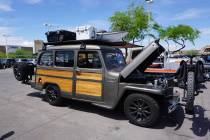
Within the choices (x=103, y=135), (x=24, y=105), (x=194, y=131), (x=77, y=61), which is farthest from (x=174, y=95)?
(x=24, y=105)

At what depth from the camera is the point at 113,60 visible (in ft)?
20.6

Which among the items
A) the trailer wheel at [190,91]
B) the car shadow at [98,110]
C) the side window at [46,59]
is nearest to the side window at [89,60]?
the side window at [46,59]

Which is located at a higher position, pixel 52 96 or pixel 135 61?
pixel 135 61

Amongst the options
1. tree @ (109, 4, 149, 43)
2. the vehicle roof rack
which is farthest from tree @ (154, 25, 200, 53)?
the vehicle roof rack

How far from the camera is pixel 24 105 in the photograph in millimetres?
7062

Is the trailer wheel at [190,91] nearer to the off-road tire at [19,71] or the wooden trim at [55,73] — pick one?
the wooden trim at [55,73]

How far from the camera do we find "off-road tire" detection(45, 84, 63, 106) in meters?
6.86

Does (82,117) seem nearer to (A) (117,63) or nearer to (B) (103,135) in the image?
(B) (103,135)

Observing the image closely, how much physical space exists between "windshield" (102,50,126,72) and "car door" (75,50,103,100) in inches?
8.5

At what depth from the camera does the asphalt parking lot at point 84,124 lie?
15.1 ft

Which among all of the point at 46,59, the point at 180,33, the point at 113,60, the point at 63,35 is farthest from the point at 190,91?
the point at 180,33

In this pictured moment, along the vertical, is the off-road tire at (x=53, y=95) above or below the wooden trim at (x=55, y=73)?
below

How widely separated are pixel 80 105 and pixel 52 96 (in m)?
0.96

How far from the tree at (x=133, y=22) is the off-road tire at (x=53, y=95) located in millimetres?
17135
